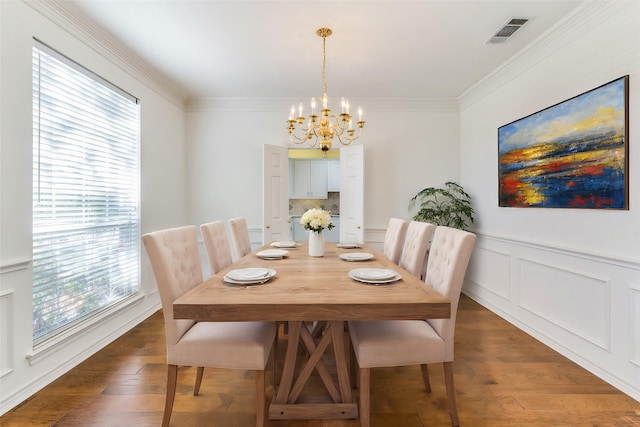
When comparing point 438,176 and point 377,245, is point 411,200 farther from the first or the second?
point 377,245

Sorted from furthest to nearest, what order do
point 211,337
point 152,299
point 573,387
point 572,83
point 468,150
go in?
point 468,150 < point 152,299 < point 572,83 < point 573,387 < point 211,337

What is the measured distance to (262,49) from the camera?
9.61ft

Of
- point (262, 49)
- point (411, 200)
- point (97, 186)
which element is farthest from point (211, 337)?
point (411, 200)

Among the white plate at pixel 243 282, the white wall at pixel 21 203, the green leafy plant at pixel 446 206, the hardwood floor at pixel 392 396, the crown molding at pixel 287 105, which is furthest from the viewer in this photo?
the crown molding at pixel 287 105

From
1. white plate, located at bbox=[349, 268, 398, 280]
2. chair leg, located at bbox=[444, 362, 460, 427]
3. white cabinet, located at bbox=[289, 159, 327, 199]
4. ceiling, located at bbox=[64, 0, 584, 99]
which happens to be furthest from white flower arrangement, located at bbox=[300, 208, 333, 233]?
white cabinet, located at bbox=[289, 159, 327, 199]

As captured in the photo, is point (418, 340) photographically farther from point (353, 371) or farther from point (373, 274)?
point (353, 371)

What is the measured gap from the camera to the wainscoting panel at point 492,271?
11.0 feet

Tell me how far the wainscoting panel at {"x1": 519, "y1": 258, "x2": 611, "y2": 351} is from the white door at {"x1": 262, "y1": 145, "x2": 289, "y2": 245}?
2.89 m

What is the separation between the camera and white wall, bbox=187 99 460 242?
4.41 m

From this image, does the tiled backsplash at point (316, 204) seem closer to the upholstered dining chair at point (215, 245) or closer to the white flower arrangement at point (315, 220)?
the upholstered dining chair at point (215, 245)

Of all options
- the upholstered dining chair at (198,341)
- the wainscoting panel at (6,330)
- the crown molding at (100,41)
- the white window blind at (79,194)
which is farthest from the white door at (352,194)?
the wainscoting panel at (6,330)

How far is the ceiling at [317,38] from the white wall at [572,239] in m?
0.27

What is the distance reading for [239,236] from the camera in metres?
2.98

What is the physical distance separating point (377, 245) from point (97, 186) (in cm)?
338
